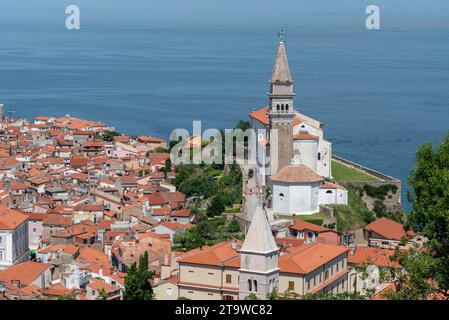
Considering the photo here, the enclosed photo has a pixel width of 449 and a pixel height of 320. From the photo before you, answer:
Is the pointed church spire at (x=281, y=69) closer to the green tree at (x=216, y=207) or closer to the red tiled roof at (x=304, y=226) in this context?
the green tree at (x=216, y=207)

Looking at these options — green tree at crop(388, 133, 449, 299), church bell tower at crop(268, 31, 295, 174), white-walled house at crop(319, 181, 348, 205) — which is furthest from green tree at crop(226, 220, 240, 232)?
green tree at crop(388, 133, 449, 299)

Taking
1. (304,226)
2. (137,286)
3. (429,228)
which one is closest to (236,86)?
(304,226)

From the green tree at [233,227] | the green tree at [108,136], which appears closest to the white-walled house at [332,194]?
the green tree at [233,227]

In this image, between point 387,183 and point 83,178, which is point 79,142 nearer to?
point 83,178

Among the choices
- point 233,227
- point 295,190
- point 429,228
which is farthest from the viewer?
point 295,190

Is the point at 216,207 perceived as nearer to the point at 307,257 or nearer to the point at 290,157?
the point at 290,157

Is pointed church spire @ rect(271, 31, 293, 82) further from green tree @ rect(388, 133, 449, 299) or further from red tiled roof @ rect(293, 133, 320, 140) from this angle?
green tree @ rect(388, 133, 449, 299)
